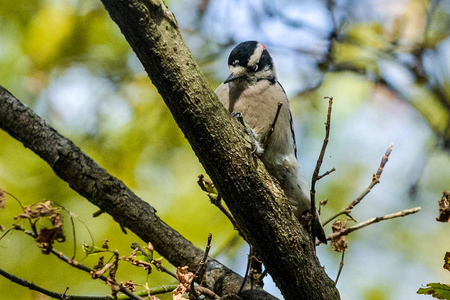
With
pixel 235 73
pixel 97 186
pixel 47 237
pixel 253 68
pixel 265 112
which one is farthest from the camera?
pixel 253 68

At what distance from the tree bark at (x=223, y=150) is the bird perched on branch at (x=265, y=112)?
2.63 feet

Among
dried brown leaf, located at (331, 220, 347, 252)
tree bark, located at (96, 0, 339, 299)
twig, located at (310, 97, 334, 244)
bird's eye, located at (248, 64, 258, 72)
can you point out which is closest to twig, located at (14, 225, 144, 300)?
tree bark, located at (96, 0, 339, 299)

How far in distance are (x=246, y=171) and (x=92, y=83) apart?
134 inches

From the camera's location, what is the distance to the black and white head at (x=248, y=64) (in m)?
3.95

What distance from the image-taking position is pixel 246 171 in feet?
7.86

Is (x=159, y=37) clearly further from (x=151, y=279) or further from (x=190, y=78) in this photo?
(x=151, y=279)

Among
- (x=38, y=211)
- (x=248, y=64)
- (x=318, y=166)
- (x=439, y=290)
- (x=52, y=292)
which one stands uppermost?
(x=248, y=64)

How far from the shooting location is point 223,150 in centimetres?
234

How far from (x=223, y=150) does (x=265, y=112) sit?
142cm

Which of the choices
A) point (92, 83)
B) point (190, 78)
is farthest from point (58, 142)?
point (92, 83)

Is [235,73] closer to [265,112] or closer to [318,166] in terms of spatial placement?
[265,112]

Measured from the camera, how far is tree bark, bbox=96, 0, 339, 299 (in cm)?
217

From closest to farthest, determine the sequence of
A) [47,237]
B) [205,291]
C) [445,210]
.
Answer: [47,237] < [445,210] < [205,291]

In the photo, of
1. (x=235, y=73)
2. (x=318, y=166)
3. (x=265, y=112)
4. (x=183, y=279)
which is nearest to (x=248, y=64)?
(x=235, y=73)
